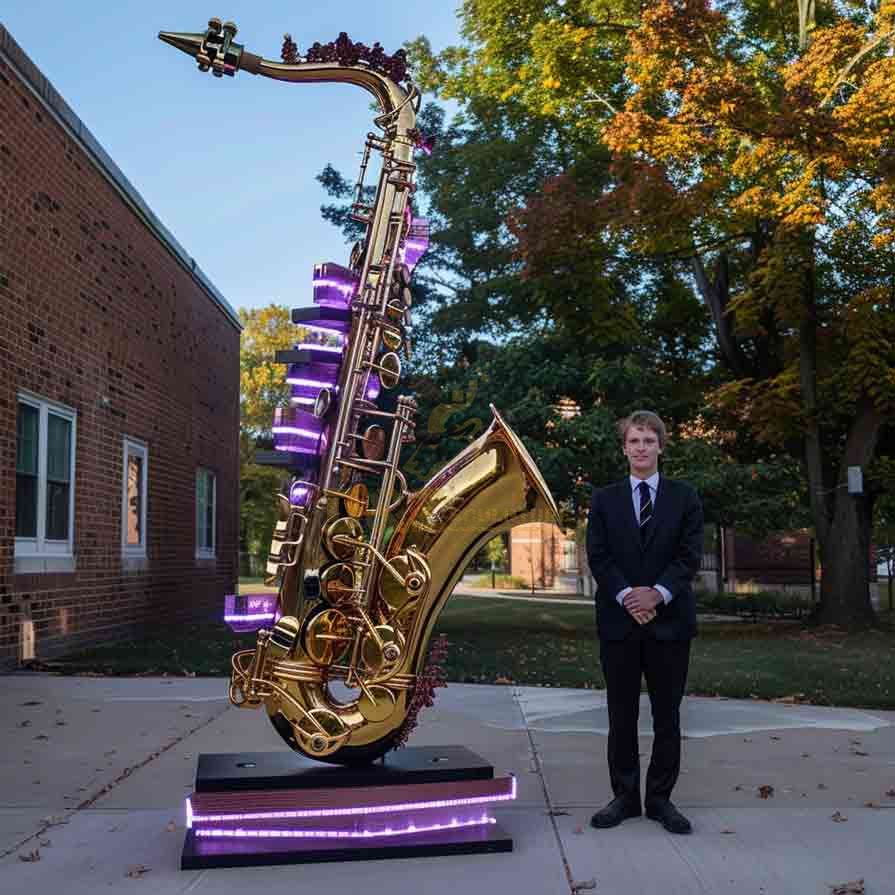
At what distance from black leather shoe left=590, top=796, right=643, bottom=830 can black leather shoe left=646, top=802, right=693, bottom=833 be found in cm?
7

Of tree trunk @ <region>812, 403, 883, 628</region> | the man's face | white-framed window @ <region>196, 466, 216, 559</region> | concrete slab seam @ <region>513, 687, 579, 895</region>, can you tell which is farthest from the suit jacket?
white-framed window @ <region>196, 466, 216, 559</region>

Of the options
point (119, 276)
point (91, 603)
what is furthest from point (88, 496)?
point (119, 276)

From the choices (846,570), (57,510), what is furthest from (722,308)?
(57,510)

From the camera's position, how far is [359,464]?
4707mm

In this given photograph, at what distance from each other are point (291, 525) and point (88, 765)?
2.58 m

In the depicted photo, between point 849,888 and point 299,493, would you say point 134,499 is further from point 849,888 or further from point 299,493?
point 849,888

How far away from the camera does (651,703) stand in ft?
15.7

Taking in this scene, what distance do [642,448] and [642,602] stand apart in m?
0.69

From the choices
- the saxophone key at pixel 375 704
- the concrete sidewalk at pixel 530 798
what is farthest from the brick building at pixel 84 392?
the saxophone key at pixel 375 704

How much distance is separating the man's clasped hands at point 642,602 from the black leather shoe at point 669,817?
2.75 feet

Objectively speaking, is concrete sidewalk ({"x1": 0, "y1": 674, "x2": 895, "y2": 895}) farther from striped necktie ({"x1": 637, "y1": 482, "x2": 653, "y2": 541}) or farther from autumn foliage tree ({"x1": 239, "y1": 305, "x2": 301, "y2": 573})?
autumn foliage tree ({"x1": 239, "y1": 305, "x2": 301, "y2": 573})

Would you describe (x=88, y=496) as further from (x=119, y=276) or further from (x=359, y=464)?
(x=359, y=464)

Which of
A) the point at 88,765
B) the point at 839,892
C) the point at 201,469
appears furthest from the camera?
the point at 201,469

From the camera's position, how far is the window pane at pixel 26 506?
10.1m
